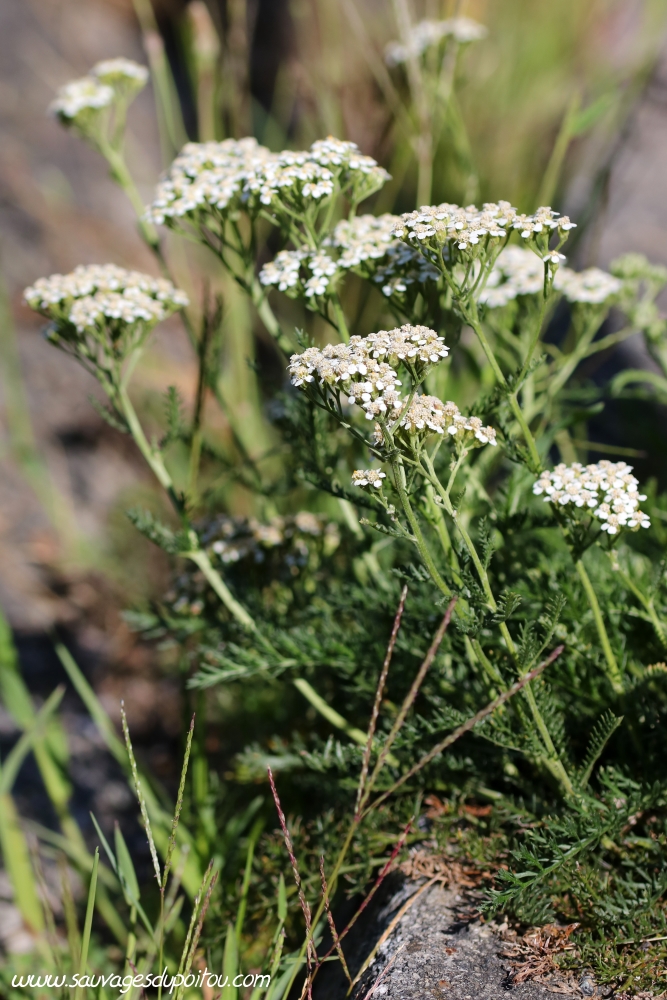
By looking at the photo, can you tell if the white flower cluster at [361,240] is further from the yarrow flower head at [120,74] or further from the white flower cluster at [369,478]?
the yarrow flower head at [120,74]

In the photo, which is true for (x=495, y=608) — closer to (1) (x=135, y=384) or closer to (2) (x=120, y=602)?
(2) (x=120, y=602)

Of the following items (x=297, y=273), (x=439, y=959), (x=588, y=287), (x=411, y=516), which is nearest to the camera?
(x=411, y=516)

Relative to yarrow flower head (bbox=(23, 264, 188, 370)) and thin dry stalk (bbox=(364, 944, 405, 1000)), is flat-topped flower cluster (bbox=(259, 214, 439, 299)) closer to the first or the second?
yarrow flower head (bbox=(23, 264, 188, 370))

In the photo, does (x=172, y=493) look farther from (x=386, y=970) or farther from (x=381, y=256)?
(x=386, y=970)

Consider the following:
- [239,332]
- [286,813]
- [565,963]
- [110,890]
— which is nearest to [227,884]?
[286,813]

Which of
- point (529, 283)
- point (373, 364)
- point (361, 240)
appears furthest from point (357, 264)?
point (529, 283)
